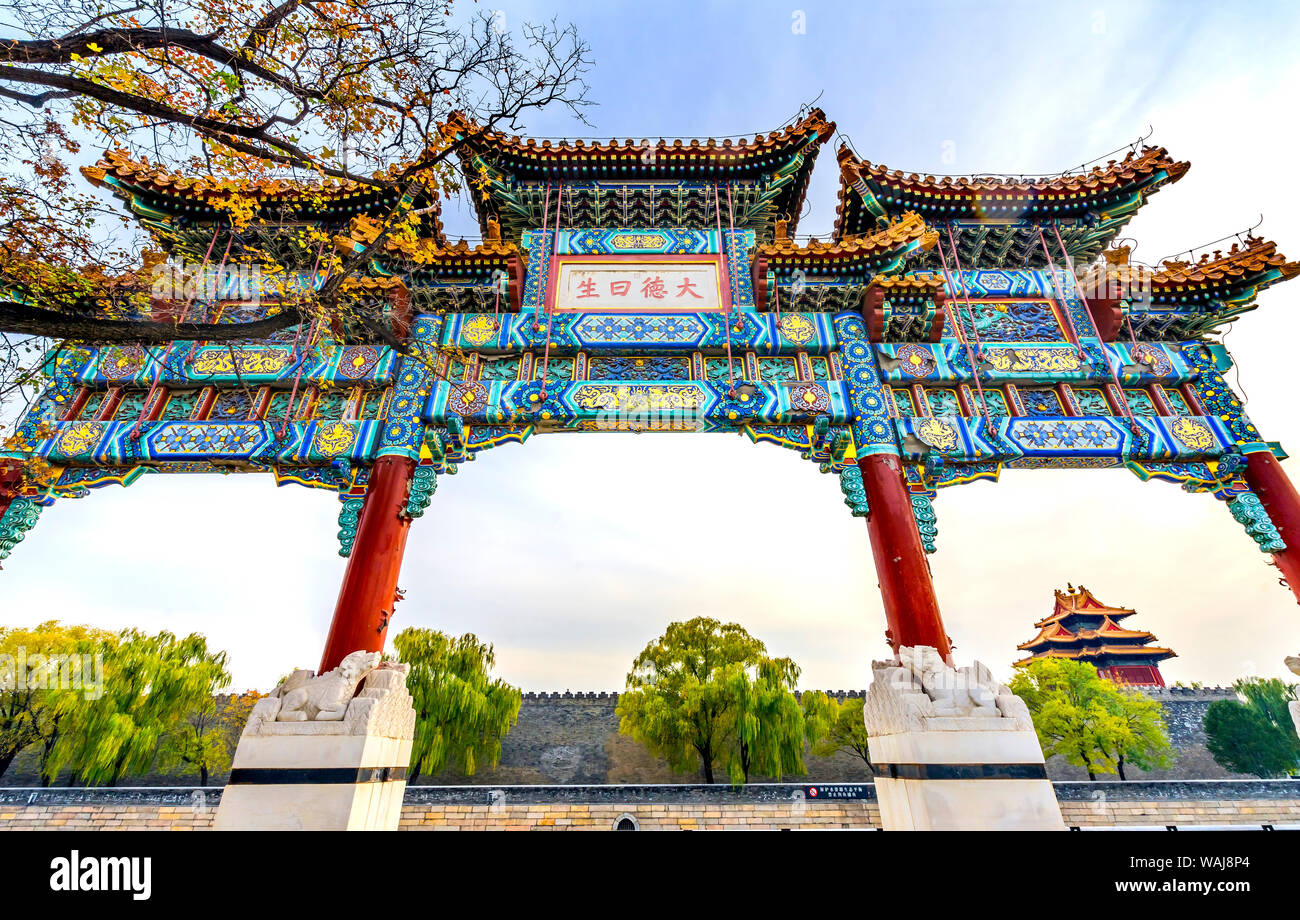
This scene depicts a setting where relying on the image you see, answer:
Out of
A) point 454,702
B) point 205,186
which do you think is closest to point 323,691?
point 205,186

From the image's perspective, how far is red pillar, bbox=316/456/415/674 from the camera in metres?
5.88

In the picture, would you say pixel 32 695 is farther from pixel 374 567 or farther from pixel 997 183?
pixel 997 183

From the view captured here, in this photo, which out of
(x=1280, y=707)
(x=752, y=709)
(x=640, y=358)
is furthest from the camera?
(x=1280, y=707)

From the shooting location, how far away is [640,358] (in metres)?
7.64

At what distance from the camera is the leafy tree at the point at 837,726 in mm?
19688

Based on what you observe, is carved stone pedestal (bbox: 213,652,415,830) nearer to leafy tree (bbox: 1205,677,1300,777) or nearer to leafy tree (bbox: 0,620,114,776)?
leafy tree (bbox: 0,620,114,776)

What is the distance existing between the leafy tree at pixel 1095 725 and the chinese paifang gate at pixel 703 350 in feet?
49.5

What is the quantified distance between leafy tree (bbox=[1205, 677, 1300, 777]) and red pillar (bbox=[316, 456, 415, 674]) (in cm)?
2752

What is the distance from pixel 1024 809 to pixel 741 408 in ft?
15.6

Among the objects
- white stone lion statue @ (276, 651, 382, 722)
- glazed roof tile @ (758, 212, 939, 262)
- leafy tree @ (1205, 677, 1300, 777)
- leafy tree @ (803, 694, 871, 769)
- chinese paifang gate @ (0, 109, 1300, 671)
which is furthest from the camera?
leafy tree @ (803, 694, 871, 769)

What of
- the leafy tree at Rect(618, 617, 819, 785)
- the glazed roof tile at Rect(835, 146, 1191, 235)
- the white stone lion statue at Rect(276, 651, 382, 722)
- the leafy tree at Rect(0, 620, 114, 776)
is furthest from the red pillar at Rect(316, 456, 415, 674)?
the leafy tree at Rect(0, 620, 114, 776)

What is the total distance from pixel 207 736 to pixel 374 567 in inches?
718
